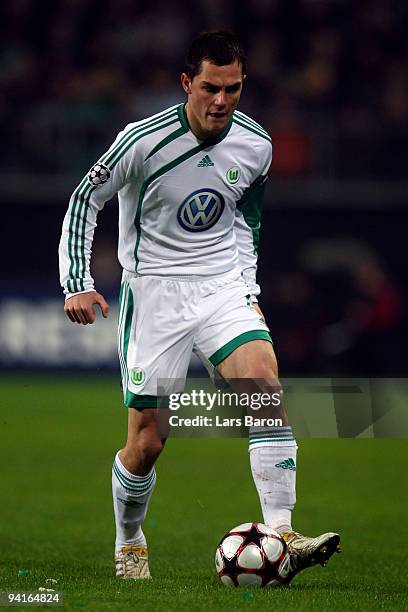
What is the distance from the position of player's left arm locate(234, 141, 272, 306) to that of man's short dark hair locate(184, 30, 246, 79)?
49 centimetres

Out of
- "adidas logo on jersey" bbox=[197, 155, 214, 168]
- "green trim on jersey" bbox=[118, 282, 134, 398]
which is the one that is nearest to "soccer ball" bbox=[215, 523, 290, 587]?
"green trim on jersey" bbox=[118, 282, 134, 398]

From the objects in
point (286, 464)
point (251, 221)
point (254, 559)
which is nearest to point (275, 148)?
point (251, 221)

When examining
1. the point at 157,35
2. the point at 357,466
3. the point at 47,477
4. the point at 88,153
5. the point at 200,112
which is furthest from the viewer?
the point at 157,35

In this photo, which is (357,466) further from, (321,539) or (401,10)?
(401,10)

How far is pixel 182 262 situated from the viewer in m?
5.46

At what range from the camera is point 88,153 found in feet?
53.1

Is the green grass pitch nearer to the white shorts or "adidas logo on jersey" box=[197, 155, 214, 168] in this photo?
the white shorts

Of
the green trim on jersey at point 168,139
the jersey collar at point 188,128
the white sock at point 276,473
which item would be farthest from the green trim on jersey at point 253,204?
the white sock at point 276,473

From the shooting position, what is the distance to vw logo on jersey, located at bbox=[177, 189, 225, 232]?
5.39 metres

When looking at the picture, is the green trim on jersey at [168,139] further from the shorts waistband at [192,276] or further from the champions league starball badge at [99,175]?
the shorts waistband at [192,276]

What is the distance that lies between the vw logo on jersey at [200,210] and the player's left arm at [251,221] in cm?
16

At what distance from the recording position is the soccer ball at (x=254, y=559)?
4848 mm

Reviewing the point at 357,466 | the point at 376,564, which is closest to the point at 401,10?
the point at 357,466

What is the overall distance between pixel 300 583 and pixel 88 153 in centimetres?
1161
